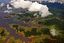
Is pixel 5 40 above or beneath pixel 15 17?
beneath

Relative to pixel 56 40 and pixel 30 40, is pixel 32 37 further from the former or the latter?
pixel 56 40

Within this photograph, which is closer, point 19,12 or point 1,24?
point 1,24

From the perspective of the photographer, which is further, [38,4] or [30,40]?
[38,4]

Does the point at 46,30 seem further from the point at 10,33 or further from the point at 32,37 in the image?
the point at 10,33

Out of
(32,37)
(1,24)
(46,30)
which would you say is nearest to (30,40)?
(32,37)

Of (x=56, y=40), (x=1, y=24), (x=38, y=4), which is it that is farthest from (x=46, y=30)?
(x=1, y=24)

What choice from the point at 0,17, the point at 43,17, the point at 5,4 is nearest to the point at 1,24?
the point at 0,17

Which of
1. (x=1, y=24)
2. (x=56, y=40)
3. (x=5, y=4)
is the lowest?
(x=56, y=40)

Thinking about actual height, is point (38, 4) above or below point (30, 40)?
above

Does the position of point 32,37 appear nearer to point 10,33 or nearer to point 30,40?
point 30,40
